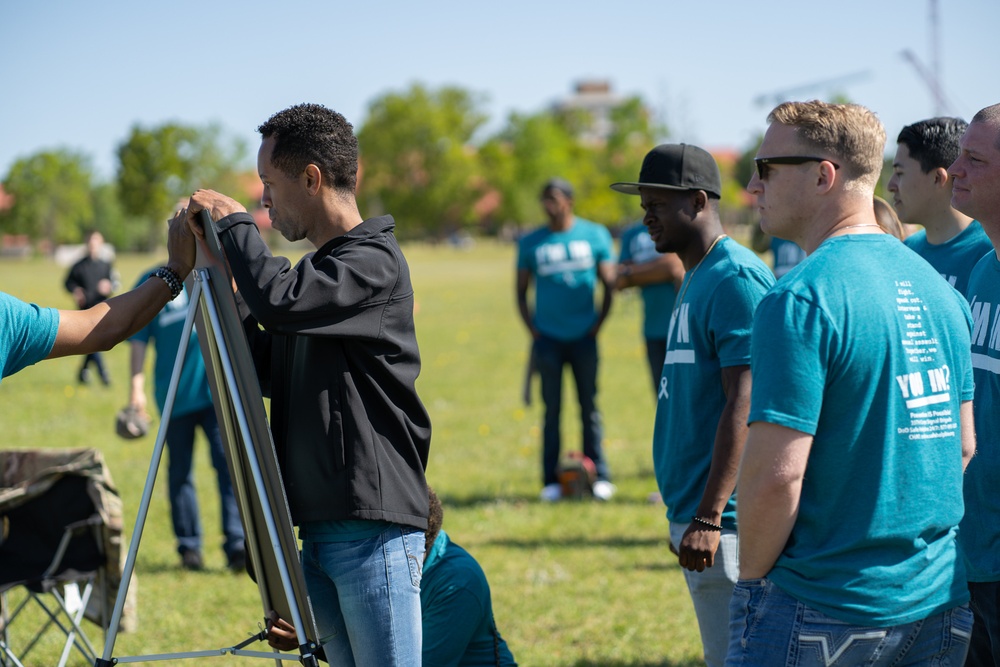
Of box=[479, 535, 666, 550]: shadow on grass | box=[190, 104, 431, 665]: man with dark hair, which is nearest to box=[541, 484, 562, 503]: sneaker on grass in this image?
box=[479, 535, 666, 550]: shadow on grass

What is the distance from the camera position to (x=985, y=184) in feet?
9.23

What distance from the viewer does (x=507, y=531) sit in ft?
23.4

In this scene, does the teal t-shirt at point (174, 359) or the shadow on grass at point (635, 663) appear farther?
the teal t-shirt at point (174, 359)

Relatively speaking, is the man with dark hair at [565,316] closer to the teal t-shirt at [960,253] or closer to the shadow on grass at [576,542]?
the shadow on grass at [576,542]

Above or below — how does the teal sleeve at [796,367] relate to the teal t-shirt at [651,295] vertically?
above

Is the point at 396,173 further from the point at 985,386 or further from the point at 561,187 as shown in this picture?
the point at 985,386

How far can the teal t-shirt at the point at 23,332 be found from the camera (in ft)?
8.96

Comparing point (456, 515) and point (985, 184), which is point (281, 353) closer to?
point (985, 184)

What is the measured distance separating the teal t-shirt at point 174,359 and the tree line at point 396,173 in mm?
74587

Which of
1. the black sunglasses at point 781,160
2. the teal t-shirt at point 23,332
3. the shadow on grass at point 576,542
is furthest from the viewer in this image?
the shadow on grass at point 576,542

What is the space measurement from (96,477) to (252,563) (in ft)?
6.45

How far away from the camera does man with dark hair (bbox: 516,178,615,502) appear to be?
8.12 m

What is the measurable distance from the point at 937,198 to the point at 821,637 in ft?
7.13

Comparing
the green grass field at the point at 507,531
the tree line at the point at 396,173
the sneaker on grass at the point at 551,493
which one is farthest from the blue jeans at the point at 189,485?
the tree line at the point at 396,173
